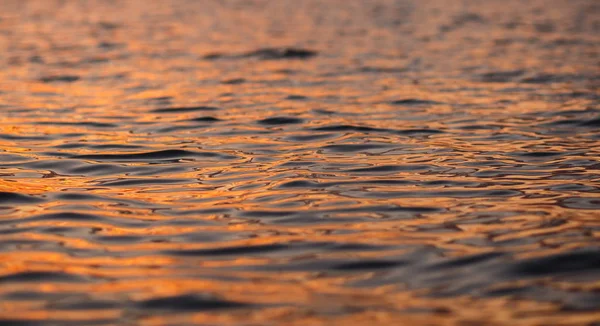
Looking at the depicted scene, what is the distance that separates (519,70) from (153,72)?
577cm

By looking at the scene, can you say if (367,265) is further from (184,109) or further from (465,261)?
(184,109)

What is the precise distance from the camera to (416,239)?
227 inches

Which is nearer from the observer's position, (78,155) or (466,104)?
(78,155)

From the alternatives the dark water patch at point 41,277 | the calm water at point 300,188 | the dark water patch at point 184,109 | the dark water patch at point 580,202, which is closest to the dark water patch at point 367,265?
the calm water at point 300,188

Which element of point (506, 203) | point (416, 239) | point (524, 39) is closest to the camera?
point (416, 239)

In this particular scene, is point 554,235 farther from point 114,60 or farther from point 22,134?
point 114,60

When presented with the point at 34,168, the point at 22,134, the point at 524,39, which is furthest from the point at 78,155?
the point at 524,39

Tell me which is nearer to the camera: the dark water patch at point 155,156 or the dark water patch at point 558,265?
the dark water patch at point 558,265

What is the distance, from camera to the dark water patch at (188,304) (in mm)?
4688

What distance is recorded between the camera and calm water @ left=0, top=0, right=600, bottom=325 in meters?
4.81

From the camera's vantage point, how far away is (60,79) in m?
13.9

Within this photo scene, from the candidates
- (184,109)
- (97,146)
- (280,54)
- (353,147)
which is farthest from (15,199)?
(280,54)

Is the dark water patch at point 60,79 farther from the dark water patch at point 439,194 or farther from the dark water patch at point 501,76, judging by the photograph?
the dark water patch at point 439,194

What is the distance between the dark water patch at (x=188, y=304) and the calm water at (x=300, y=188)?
15 millimetres
